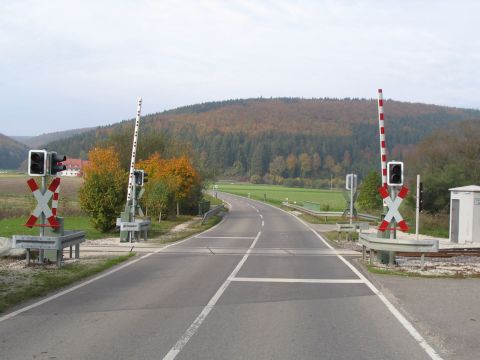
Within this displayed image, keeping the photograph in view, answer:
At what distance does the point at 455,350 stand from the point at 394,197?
9254 millimetres

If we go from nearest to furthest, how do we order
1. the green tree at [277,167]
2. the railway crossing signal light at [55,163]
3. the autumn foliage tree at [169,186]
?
the railway crossing signal light at [55,163], the autumn foliage tree at [169,186], the green tree at [277,167]

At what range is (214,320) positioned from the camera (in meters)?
8.53

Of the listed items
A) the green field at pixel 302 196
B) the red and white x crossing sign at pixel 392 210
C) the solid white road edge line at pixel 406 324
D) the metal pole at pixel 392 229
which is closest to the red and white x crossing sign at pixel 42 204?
the solid white road edge line at pixel 406 324

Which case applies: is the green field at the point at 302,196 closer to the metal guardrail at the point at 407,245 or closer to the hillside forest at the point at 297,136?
the hillside forest at the point at 297,136

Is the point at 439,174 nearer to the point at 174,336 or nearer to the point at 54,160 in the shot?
the point at 54,160

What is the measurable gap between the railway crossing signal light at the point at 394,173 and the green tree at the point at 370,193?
41.3 m

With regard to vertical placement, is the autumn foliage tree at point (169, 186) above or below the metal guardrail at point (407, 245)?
above

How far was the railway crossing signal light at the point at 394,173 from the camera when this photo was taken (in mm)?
15799

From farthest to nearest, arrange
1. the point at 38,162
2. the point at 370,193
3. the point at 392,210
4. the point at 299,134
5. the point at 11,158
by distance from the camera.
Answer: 1. the point at 11,158
2. the point at 299,134
3. the point at 370,193
4. the point at 392,210
5. the point at 38,162

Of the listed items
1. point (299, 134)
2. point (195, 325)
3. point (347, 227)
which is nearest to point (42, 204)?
point (195, 325)

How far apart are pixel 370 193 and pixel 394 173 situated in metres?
42.6

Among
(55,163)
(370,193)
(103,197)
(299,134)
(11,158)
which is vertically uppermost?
(299,134)

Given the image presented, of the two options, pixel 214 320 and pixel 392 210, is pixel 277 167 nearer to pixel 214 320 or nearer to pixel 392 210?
pixel 392 210

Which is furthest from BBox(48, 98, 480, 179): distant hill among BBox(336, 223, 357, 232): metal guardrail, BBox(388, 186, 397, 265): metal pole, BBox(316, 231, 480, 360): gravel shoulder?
BBox(316, 231, 480, 360): gravel shoulder
